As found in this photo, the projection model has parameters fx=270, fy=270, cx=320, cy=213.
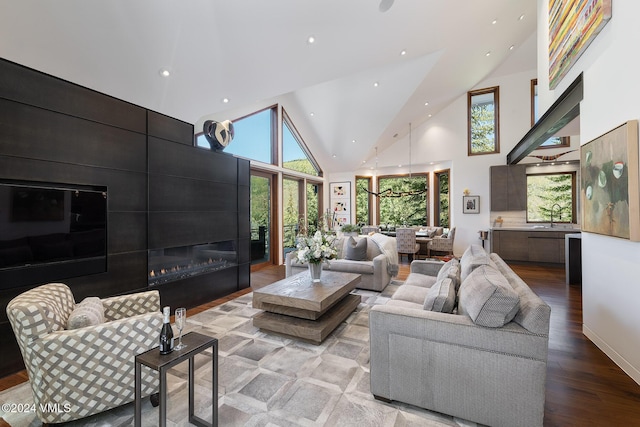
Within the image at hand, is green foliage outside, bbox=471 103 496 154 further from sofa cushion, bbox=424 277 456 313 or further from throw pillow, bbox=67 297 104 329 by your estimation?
throw pillow, bbox=67 297 104 329

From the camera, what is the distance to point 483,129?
8.00 meters

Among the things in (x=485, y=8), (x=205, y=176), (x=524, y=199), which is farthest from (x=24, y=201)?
(x=524, y=199)

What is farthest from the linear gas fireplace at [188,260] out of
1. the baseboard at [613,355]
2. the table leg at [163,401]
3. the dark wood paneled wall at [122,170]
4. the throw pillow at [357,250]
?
the baseboard at [613,355]

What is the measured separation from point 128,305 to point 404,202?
8692 mm

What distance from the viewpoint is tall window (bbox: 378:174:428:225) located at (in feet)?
30.7

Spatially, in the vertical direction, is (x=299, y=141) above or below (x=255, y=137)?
above

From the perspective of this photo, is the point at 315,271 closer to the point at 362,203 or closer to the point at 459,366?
the point at 459,366

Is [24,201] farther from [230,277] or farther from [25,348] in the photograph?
[230,277]

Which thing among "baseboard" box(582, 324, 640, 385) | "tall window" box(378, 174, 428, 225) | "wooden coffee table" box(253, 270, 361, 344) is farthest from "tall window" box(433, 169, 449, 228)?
"wooden coffee table" box(253, 270, 361, 344)

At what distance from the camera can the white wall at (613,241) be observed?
2215mm

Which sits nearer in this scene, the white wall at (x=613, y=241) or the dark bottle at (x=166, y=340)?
the dark bottle at (x=166, y=340)

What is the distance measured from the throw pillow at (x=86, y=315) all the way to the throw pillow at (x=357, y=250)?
363 centimetres

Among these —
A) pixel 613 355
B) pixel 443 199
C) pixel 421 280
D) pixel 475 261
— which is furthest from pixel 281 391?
pixel 443 199

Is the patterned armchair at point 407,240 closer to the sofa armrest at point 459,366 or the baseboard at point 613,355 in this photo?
the baseboard at point 613,355
